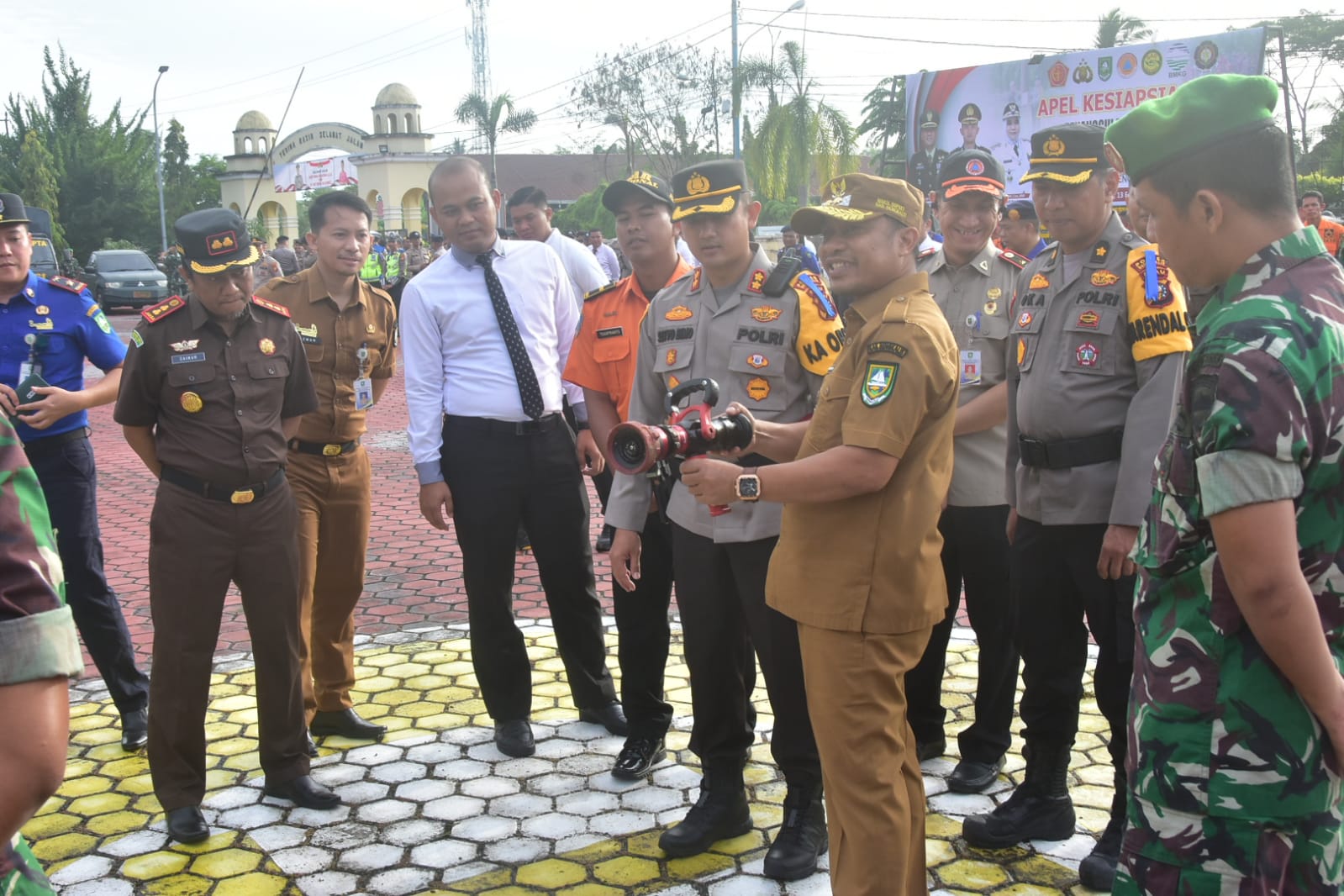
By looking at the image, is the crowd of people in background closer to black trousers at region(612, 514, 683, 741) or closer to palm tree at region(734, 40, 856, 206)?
black trousers at region(612, 514, 683, 741)

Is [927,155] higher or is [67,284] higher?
[927,155]

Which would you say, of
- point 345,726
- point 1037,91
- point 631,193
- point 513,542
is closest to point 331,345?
point 513,542

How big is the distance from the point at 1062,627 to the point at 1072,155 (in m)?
1.46

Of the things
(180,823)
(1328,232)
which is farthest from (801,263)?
(1328,232)

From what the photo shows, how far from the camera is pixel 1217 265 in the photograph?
1988 mm

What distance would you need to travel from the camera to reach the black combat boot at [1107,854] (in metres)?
3.36

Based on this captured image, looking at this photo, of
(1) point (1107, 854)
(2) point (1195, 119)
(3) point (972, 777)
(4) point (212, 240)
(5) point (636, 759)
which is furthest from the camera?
(5) point (636, 759)

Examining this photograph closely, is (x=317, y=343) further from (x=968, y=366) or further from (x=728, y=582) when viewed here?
(x=968, y=366)

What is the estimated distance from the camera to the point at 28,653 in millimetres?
1416

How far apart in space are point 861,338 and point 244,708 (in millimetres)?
3556

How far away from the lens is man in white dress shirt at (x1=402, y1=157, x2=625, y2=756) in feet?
15.1

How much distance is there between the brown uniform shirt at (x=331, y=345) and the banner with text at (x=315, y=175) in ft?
176

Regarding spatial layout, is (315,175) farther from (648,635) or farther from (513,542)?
(648,635)

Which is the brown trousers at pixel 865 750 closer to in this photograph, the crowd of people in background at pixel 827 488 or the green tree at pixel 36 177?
the crowd of people in background at pixel 827 488
